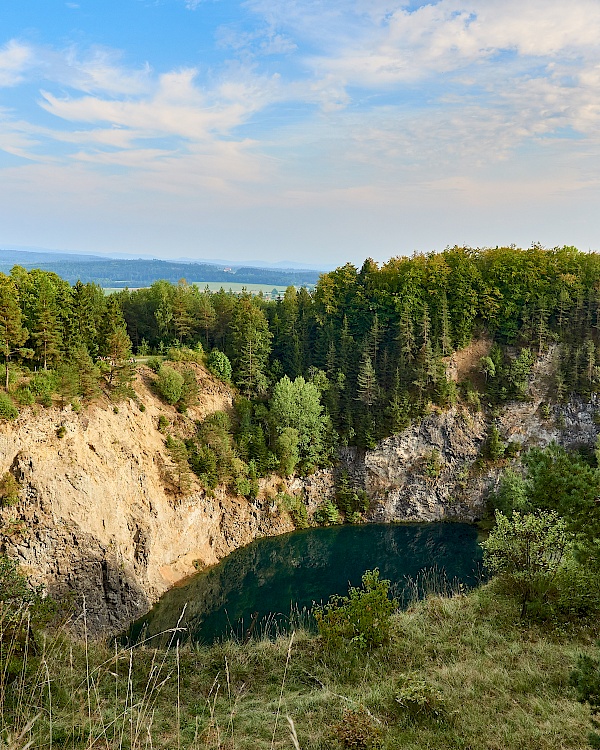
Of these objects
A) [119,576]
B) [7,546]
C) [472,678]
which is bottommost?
[119,576]

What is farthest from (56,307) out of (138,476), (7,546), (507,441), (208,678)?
(507,441)

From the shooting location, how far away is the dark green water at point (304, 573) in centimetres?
2664

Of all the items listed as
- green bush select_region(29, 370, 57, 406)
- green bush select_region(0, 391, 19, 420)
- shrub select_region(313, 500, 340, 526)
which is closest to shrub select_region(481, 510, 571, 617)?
green bush select_region(0, 391, 19, 420)

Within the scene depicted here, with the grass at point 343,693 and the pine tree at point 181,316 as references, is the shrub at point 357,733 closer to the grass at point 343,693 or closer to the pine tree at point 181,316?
the grass at point 343,693

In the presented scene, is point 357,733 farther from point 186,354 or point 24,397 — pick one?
point 186,354

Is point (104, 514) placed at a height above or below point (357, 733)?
below

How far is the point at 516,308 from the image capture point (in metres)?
43.3

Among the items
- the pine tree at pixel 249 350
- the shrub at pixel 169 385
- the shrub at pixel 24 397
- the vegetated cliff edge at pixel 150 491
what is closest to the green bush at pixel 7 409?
the vegetated cliff edge at pixel 150 491

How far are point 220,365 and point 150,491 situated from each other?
1377cm

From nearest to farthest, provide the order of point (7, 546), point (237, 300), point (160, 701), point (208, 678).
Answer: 1. point (160, 701)
2. point (208, 678)
3. point (7, 546)
4. point (237, 300)

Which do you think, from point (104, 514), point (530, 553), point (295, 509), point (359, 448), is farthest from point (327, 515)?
point (530, 553)

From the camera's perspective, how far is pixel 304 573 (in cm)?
3272

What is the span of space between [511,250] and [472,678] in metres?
41.2

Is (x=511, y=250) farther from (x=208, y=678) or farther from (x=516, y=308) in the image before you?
(x=208, y=678)
